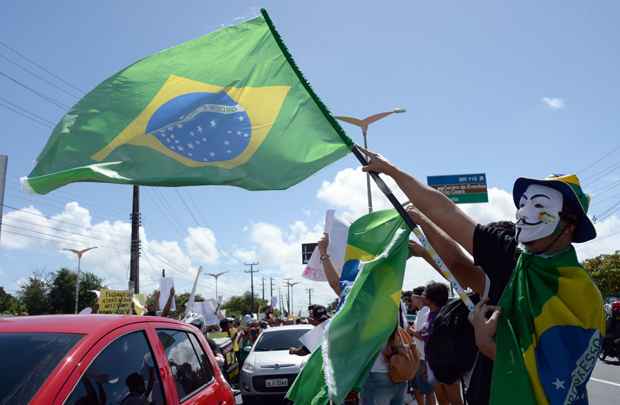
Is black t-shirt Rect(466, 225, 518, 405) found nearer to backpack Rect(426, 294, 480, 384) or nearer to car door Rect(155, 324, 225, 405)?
backpack Rect(426, 294, 480, 384)

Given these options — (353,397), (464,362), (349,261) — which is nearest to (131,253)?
(353,397)

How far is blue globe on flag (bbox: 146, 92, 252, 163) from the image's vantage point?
3.91 meters

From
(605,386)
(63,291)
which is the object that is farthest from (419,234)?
(63,291)

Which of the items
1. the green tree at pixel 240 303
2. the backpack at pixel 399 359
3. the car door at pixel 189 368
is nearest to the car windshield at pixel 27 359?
the car door at pixel 189 368

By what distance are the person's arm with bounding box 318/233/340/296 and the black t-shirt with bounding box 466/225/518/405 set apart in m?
2.92

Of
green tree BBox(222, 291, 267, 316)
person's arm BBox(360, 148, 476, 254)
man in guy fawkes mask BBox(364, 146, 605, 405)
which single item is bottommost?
green tree BBox(222, 291, 267, 316)

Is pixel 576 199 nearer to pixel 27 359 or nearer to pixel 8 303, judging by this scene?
pixel 27 359

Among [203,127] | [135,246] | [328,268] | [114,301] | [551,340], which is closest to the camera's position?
[551,340]

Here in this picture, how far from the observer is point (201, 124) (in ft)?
13.0

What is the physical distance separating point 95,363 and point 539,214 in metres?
2.27

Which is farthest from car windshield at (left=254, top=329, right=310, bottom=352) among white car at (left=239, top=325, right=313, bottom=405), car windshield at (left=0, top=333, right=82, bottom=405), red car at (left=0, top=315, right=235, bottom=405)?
car windshield at (left=0, top=333, right=82, bottom=405)

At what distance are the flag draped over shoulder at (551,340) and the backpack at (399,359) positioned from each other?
293cm

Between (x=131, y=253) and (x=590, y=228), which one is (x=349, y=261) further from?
(x=131, y=253)

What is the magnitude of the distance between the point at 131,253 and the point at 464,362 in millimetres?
24473
